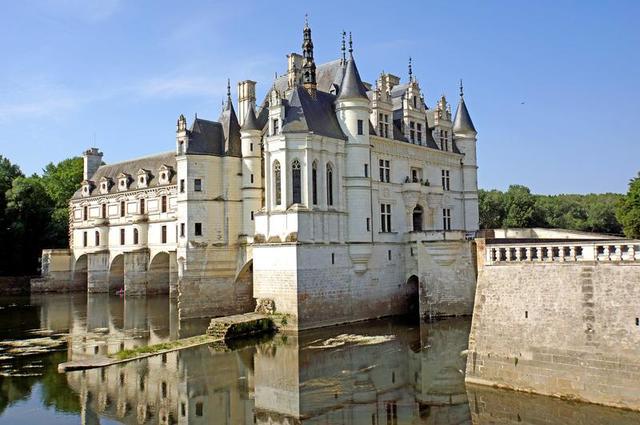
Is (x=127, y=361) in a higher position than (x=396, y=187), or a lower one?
lower

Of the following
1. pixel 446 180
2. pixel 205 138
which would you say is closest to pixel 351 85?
pixel 205 138

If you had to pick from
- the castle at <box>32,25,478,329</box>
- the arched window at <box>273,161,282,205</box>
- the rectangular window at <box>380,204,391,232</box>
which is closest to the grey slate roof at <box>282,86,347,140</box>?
the castle at <box>32,25,478,329</box>

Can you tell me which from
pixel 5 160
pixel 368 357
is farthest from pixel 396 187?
pixel 5 160

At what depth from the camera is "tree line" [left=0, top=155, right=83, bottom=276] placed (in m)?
56.5

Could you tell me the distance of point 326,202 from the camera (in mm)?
30062

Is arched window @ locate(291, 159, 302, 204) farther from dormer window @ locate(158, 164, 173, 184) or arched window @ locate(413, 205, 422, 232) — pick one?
dormer window @ locate(158, 164, 173, 184)

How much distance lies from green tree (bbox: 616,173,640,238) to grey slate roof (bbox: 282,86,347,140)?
25.8 metres

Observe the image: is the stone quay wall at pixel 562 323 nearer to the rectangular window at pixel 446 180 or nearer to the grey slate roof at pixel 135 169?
the rectangular window at pixel 446 180

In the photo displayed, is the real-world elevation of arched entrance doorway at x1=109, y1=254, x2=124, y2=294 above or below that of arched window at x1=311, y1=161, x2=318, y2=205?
below

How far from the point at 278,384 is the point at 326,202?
1234 cm

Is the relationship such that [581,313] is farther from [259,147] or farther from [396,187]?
[259,147]

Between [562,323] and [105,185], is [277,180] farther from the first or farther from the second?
[105,185]

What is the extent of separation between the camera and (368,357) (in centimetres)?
2281

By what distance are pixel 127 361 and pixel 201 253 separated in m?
11.7
